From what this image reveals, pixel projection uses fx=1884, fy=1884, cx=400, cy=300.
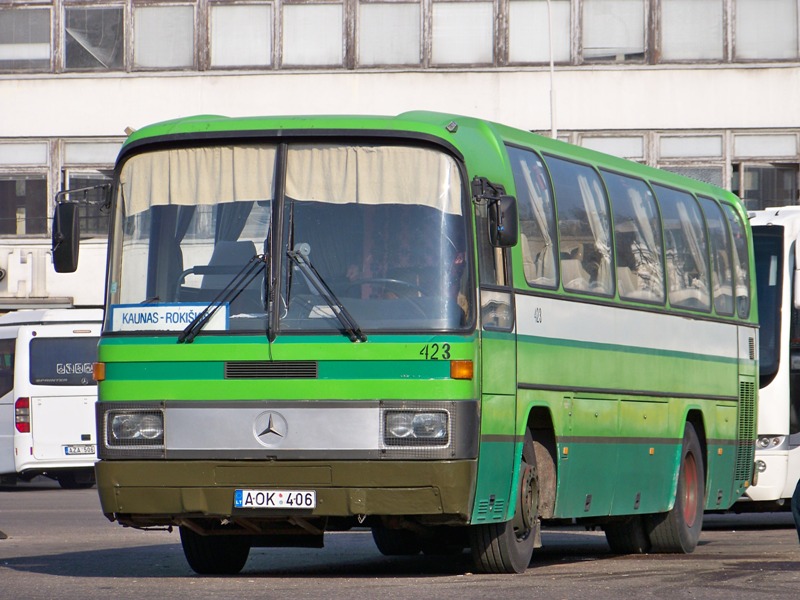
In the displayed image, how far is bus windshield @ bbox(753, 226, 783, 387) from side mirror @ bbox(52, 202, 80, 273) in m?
8.90

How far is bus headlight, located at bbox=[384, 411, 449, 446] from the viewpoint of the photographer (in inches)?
451

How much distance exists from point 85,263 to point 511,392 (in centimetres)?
3064

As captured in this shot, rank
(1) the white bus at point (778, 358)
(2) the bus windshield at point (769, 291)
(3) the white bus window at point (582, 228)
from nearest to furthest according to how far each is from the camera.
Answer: (3) the white bus window at point (582, 228) < (1) the white bus at point (778, 358) < (2) the bus windshield at point (769, 291)

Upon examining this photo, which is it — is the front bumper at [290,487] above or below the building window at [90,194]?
below

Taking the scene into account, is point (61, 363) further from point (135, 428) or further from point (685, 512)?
point (135, 428)

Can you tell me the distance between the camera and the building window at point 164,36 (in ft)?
135

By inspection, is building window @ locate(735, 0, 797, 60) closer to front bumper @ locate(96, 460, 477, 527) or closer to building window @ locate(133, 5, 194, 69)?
building window @ locate(133, 5, 194, 69)

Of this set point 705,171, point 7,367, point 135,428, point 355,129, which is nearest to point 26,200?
point 7,367

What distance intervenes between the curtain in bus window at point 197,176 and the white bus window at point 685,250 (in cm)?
466

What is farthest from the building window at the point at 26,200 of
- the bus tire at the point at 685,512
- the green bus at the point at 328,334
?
the green bus at the point at 328,334

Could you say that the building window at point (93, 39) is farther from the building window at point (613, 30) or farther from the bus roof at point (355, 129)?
the bus roof at point (355, 129)

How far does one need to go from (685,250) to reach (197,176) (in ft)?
17.7

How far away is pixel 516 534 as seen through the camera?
12805mm

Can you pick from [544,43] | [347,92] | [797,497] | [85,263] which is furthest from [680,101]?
[797,497]
